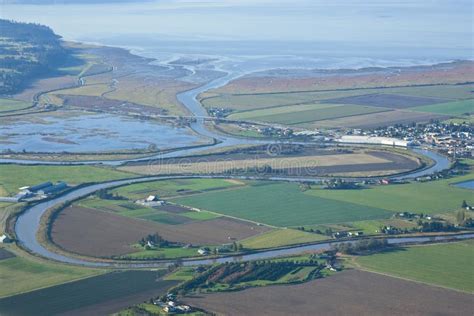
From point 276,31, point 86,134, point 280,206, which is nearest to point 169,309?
point 280,206

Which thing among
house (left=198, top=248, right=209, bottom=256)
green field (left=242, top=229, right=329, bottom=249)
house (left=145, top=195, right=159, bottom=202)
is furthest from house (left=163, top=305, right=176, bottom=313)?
house (left=145, top=195, right=159, bottom=202)

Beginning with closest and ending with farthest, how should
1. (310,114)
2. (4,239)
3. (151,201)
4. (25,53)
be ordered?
(4,239), (151,201), (310,114), (25,53)

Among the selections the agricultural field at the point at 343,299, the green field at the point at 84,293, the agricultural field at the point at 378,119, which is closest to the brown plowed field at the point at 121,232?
the green field at the point at 84,293

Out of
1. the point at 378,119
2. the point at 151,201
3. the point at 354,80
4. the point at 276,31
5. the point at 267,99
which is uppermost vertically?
the point at 276,31

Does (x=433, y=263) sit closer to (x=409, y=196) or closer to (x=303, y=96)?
(x=409, y=196)

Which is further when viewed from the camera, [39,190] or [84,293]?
[39,190]

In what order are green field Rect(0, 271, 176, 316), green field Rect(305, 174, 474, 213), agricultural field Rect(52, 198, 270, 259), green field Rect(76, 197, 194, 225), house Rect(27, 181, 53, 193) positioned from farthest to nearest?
house Rect(27, 181, 53, 193), green field Rect(305, 174, 474, 213), green field Rect(76, 197, 194, 225), agricultural field Rect(52, 198, 270, 259), green field Rect(0, 271, 176, 316)

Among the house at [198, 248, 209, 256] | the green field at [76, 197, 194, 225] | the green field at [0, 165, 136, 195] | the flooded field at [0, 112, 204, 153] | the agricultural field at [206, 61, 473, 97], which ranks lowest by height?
the house at [198, 248, 209, 256]

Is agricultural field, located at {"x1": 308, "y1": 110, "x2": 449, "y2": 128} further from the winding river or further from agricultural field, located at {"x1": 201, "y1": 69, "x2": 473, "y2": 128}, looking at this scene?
the winding river
